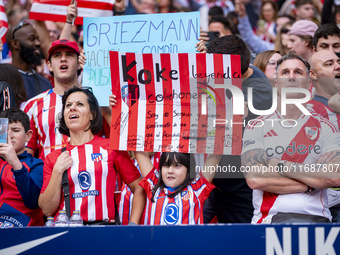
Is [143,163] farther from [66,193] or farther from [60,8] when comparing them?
[60,8]

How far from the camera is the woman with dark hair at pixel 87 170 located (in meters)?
4.09

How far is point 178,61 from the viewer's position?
4.28 meters

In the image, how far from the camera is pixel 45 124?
192 inches

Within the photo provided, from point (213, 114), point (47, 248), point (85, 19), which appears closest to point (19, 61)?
point (85, 19)

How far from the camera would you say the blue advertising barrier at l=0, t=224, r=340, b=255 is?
3023 mm

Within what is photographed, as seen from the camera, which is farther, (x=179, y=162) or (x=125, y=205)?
(x=125, y=205)

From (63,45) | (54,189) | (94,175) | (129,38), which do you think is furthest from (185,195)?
(63,45)

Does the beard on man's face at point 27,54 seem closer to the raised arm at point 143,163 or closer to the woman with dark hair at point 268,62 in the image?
the woman with dark hair at point 268,62

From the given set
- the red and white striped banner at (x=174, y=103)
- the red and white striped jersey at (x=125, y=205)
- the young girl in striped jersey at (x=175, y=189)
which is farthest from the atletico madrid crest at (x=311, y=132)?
the red and white striped jersey at (x=125, y=205)

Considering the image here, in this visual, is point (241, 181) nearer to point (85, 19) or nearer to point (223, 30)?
point (85, 19)

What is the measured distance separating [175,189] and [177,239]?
1.11 meters

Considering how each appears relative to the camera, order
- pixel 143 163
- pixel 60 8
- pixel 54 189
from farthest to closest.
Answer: pixel 60 8 → pixel 143 163 → pixel 54 189

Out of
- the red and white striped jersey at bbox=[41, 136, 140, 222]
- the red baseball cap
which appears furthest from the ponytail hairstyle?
the red baseball cap

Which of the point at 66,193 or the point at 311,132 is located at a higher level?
the point at 311,132
